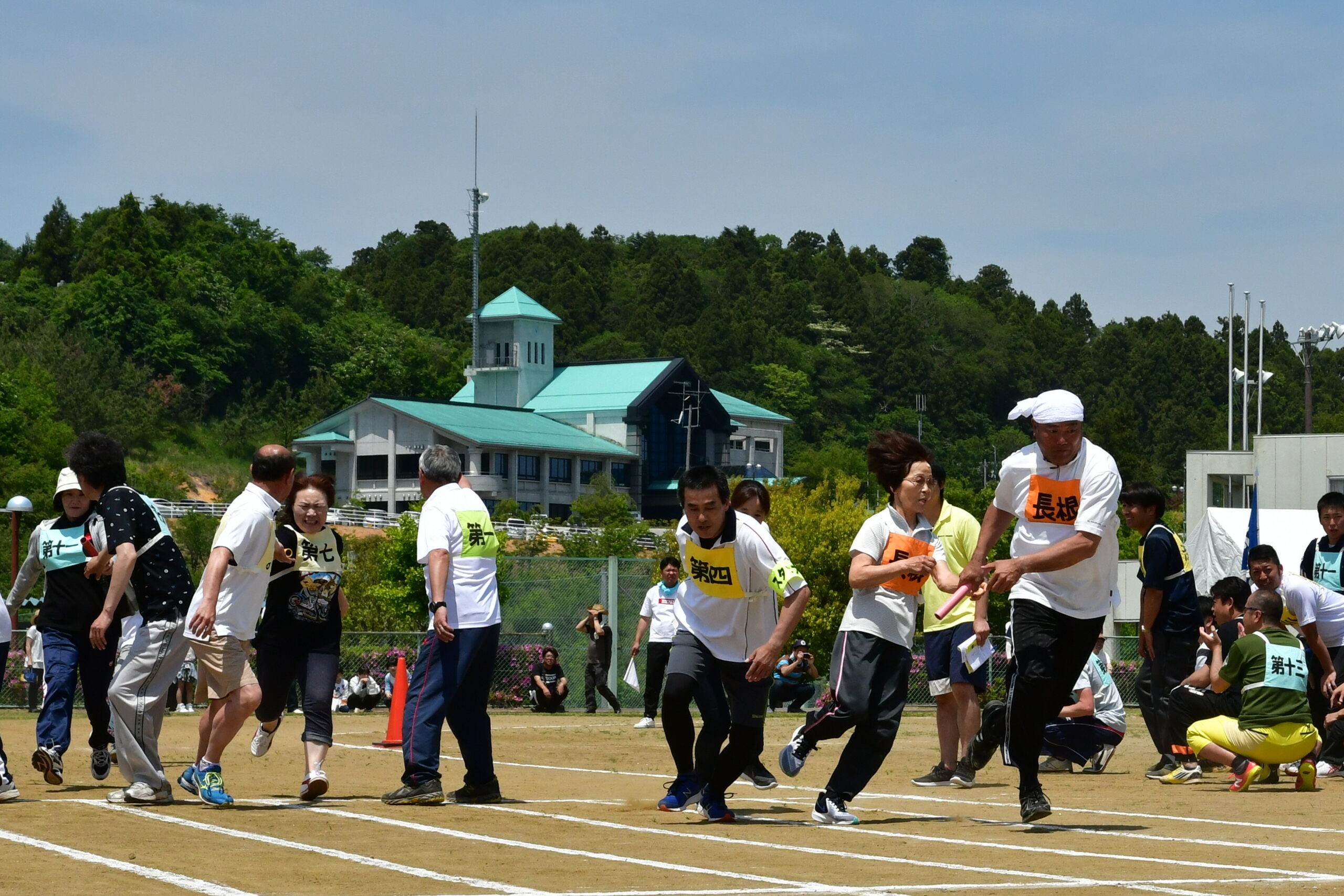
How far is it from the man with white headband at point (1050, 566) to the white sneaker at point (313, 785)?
3.50 metres

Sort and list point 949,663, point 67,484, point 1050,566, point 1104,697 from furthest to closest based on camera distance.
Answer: point 1104,697
point 949,663
point 67,484
point 1050,566

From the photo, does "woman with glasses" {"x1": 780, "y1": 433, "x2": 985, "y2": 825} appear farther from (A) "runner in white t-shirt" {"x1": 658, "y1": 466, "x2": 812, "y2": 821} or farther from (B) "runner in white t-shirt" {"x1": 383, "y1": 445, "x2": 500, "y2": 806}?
(B) "runner in white t-shirt" {"x1": 383, "y1": 445, "x2": 500, "y2": 806}

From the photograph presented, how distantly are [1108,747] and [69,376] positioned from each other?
92.4 metres

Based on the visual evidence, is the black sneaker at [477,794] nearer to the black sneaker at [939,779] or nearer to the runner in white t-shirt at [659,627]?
the black sneaker at [939,779]

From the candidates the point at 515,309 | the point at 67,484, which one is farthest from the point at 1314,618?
the point at 515,309

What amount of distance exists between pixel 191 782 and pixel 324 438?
3358 inches

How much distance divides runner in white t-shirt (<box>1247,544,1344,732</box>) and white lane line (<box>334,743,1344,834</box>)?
2.99 m

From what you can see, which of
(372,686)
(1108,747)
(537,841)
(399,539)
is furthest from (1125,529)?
(537,841)

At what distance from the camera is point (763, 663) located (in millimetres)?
8367

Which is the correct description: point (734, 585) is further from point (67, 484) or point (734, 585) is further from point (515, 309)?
point (515, 309)

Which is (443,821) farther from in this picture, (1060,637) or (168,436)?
(168,436)

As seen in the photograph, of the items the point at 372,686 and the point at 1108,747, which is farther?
the point at 372,686

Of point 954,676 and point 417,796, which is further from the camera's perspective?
point 954,676

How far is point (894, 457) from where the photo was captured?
867cm
